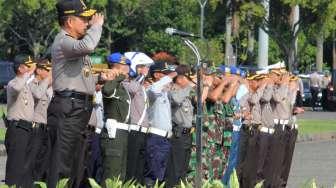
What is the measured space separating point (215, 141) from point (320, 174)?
4688 mm

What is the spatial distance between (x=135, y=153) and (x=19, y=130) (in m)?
1.39

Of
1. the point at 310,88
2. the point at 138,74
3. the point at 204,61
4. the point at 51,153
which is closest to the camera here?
the point at 51,153

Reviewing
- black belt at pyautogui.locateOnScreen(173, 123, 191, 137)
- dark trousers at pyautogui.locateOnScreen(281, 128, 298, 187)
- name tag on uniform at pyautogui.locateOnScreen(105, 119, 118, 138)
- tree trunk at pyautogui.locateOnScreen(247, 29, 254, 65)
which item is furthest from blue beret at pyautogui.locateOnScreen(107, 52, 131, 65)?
tree trunk at pyautogui.locateOnScreen(247, 29, 254, 65)

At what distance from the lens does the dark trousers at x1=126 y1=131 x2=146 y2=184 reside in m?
13.4

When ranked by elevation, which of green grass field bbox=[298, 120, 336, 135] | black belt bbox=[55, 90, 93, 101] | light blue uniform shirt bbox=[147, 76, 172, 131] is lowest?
green grass field bbox=[298, 120, 336, 135]

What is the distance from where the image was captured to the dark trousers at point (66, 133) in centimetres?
986

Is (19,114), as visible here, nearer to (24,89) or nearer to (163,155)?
(24,89)

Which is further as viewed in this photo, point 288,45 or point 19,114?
point 288,45

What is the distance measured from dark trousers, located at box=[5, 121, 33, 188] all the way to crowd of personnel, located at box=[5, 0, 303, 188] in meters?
0.01

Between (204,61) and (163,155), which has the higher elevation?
(204,61)

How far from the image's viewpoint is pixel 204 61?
11.0 metres

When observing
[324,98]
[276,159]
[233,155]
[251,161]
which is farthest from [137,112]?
[324,98]

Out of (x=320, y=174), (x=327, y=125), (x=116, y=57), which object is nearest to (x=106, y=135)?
(x=116, y=57)

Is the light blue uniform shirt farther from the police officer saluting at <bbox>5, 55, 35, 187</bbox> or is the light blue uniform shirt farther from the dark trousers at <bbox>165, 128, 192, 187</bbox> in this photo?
the police officer saluting at <bbox>5, 55, 35, 187</bbox>
